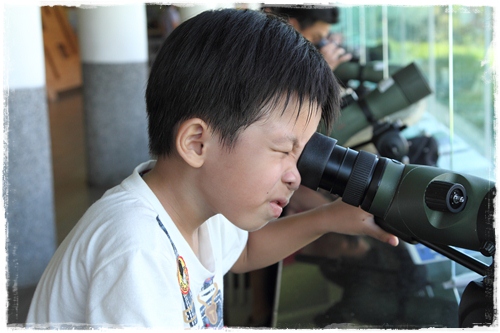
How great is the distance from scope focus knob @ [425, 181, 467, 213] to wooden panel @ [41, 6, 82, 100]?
26.7ft

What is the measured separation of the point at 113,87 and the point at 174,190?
3.46 m

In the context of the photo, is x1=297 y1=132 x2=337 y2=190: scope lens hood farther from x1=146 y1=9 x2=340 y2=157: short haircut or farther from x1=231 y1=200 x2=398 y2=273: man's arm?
x1=231 y1=200 x2=398 y2=273: man's arm

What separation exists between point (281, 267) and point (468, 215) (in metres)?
0.77

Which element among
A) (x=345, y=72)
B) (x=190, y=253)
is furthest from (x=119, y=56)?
(x=190, y=253)

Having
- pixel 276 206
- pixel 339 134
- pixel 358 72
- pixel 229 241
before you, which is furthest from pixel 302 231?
pixel 358 72

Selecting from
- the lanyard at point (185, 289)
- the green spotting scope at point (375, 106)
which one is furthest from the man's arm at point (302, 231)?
the green spotting scope at point (375, 106)

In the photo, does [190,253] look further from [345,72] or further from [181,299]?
[345,72]

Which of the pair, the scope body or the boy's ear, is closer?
the scope body

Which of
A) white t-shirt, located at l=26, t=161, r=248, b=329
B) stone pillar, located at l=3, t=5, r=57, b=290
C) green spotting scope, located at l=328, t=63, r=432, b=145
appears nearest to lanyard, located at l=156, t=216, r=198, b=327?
white t-shirt, located at l=26, t=161, r=248, b=329

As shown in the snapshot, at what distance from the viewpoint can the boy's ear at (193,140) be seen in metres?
0.97

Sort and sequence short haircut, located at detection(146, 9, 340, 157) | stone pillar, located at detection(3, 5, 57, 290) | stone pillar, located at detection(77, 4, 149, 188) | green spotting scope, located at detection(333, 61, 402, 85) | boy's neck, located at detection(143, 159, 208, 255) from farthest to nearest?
stone pillar, located at detection(77, 4, 149, 188) → green spotting scope, located at detection(333, 61, 402, 85) → stone pillar, located at detection(3, 5, 57, 290) → boy's neck, located at detection(143, 159, 208, 255) → short haircut, located at detection(146, 9, 340, 157)

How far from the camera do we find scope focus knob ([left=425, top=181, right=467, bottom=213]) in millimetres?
841

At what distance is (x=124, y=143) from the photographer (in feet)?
14.6

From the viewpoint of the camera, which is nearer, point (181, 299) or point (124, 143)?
point (181, 299)
